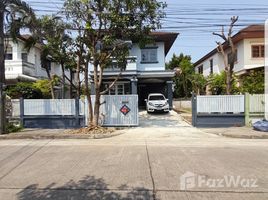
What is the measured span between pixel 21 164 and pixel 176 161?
4.06 metres

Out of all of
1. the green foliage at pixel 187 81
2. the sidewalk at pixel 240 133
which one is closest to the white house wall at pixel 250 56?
the green foliage at pixel 187 81

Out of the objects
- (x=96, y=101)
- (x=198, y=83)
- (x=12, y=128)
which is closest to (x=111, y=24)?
(x=96, y=101)

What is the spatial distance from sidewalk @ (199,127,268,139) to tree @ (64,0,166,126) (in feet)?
17.9

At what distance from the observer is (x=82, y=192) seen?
665 cm

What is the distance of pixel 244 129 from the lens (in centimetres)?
1722

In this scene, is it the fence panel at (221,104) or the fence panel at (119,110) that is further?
the fence panel at (119,110)

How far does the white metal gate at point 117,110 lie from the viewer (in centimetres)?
1862

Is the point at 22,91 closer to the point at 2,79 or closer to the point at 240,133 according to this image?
the point at 2,79

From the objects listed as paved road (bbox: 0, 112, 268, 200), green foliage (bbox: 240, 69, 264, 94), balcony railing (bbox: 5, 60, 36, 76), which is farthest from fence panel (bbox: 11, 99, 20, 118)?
green foliage (bbox: 240, 69, 264, 94)

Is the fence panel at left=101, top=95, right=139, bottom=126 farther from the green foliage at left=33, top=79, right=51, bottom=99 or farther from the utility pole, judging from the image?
the green foliage at left=33, top=79, right=51, bottom=99

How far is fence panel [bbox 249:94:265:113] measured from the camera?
18328 mm

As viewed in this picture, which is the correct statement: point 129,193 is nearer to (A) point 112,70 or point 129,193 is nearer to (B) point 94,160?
(B) point 94,160

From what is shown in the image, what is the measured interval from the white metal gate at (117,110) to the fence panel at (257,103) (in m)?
5.78

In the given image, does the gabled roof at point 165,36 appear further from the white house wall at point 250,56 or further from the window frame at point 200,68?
the window frame at point 200,68
